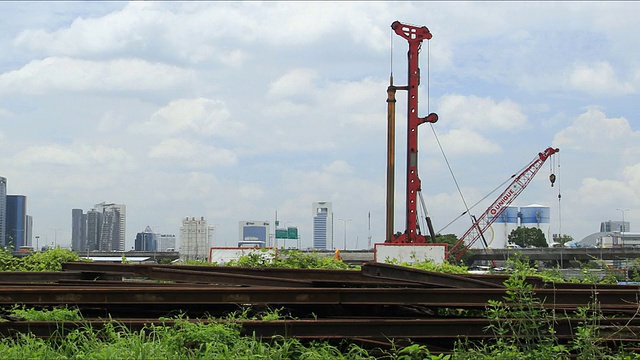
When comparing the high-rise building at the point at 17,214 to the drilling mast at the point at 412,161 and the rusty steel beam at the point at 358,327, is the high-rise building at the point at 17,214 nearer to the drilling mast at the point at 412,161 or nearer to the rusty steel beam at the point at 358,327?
the drilling mast at the point at 412,161

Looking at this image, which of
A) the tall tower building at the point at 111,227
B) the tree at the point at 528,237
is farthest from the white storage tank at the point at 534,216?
the tall tower building at the point at 111,227

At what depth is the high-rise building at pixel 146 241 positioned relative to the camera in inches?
6964

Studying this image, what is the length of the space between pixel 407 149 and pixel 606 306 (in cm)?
2007

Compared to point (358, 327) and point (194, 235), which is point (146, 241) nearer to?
point (194, 235)

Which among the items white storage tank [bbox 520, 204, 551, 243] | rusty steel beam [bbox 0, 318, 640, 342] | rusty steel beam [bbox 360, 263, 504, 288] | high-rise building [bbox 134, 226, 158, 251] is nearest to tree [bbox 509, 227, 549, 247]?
white storage tank [bbox 520, 204, 551, 243]

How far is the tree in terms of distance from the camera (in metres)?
128

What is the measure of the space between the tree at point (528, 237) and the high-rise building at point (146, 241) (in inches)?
3557

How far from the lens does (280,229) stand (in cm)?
8750

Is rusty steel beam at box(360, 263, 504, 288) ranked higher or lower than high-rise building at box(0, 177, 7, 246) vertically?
lower

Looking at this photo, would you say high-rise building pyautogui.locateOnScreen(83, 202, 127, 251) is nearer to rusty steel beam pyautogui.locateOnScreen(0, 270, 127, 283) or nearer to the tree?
the tree

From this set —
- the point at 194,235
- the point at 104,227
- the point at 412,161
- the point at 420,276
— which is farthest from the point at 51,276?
the point at 104,227

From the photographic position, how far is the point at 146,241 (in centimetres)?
18488

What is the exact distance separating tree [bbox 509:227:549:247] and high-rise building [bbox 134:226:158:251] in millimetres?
90358

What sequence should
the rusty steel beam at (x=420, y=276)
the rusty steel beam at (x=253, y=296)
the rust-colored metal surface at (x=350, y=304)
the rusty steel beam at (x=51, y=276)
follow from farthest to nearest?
the rusty steel beam at (x=51, y=276) → the rusty steel beam at (x=420, y=276) → the rusty steel beam at (x=253, y=296) → the rust-colored metal surface at (x=350, y=304)
